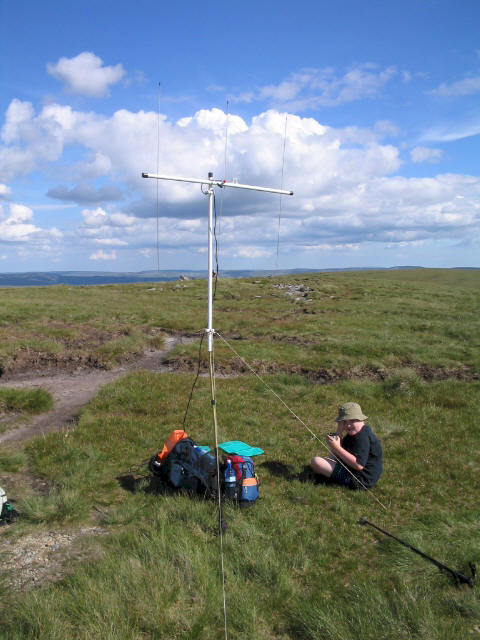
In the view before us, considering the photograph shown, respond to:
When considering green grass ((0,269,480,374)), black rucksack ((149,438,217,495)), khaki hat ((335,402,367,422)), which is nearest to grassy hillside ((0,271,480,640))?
black rucksack ((149,438,217,495))

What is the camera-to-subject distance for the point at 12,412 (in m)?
11.7

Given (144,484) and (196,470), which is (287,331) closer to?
(144,484)

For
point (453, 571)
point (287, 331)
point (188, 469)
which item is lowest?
point (453, 571)

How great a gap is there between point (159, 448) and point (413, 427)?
6.38 metres

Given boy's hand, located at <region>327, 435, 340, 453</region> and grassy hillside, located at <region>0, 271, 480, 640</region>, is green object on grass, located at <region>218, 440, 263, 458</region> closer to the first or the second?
grassy hillside, located at <region>0, 271, 480, 640</region>

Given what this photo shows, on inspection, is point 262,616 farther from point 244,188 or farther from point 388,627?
point 244,188

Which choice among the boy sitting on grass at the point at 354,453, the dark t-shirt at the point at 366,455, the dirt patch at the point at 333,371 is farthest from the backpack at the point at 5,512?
the dirt patch at the point at 333,371

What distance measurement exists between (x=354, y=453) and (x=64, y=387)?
10890 mm

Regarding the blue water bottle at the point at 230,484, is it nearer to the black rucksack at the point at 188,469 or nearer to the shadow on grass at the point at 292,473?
the black rucksack at the point at 188,469

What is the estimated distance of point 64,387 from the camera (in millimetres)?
14391

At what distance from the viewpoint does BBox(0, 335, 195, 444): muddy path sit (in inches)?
421

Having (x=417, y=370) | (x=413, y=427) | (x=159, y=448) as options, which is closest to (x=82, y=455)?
(x=159, y=448)

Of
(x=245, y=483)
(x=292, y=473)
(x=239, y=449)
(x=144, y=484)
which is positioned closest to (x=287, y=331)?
(x=239, y=449)

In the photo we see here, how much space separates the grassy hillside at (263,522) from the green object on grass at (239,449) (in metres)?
0.32
